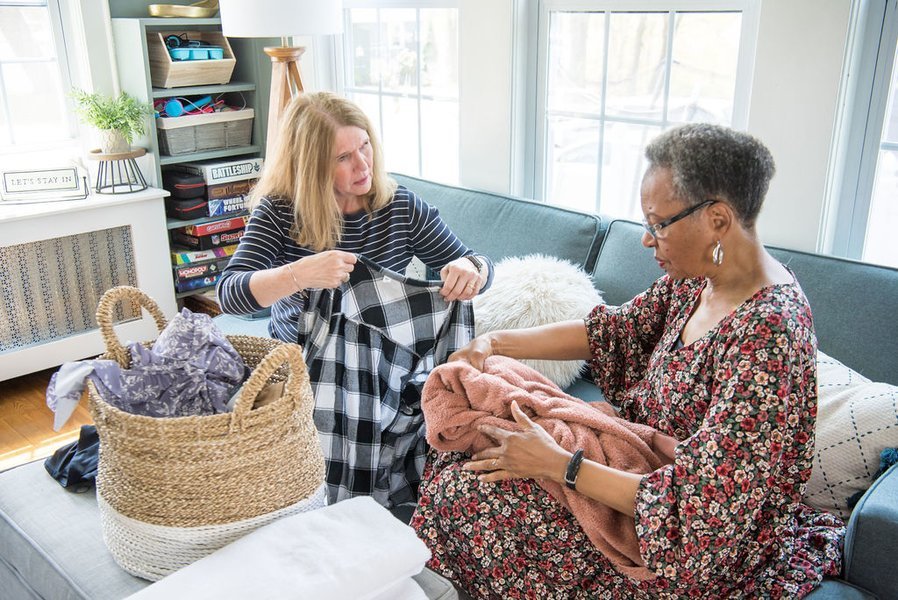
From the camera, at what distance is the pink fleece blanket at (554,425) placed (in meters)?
1.51

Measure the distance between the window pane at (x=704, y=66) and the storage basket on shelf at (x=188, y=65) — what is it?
2.09 meters

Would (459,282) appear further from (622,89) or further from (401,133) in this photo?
(401,133)

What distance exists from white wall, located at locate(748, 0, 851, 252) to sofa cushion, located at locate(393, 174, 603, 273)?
1.69 ft

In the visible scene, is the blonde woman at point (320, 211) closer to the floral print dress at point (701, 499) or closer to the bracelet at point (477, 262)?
the bracelet at point (477, 262)

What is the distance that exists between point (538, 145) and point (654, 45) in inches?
23.5

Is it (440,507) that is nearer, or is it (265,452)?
(265,452)

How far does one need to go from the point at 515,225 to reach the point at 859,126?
3.42 ft

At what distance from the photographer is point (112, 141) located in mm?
3438

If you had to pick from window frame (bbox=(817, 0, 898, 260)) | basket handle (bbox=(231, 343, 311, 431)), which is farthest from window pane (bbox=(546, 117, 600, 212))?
basket handle (bbox=(231, 343, 311, 431))

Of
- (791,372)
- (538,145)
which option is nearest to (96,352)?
(538,145)

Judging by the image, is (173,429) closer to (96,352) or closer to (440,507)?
(440,507)

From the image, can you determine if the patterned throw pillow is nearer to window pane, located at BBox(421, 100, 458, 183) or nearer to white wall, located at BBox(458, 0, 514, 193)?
white wall, located at BBox(458, 0, 514, 193)

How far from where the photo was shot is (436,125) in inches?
137

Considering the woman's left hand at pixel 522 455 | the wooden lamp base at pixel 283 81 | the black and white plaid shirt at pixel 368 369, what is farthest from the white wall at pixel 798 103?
the wooden lamp base at pixel 283 81
